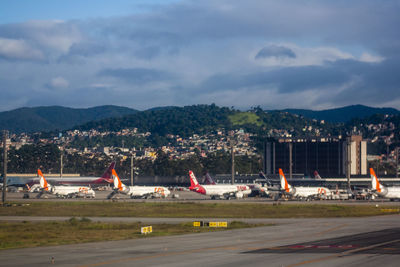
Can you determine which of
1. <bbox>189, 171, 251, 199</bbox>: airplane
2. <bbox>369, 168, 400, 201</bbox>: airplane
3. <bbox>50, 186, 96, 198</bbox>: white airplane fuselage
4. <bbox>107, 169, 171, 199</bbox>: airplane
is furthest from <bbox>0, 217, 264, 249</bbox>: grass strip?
<bbox>50, 186, 96, 198</bbox>: white airplane fuselage

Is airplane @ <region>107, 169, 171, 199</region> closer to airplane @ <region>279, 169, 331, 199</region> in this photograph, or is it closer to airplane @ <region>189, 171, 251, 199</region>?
airplane @ <region>189, 171, 251, 199</region>

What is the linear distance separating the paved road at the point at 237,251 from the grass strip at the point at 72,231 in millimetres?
3175

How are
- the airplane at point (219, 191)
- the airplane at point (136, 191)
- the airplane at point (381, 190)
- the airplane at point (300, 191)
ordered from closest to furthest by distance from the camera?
1. the airplane at point (381, 190)
2. the airplane at point (300, 191)
3. the airplane at point (136, 191)
4. the airplane at point (219, 191)

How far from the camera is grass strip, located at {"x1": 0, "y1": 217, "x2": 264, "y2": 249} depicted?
45000mm

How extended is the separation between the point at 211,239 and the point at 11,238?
1634 centimetres

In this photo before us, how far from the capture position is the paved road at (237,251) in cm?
3191

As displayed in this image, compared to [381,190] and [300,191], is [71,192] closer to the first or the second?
[300,191]

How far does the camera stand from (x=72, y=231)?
2083 inches

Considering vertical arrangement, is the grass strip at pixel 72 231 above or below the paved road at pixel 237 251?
below

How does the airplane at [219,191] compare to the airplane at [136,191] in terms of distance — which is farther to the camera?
the airplane at [219,191]

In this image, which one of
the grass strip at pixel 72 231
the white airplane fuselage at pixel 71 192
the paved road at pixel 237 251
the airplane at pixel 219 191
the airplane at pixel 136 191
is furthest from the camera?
the white airplane fuselage at pixel 71 192

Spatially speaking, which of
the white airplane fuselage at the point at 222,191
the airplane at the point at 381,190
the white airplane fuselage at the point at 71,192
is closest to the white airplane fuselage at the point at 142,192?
the white airplane fuselage at the point at 222,191

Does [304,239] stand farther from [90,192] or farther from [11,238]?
[90,192]

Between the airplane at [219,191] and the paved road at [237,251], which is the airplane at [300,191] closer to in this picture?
the airplane at [219,191]
